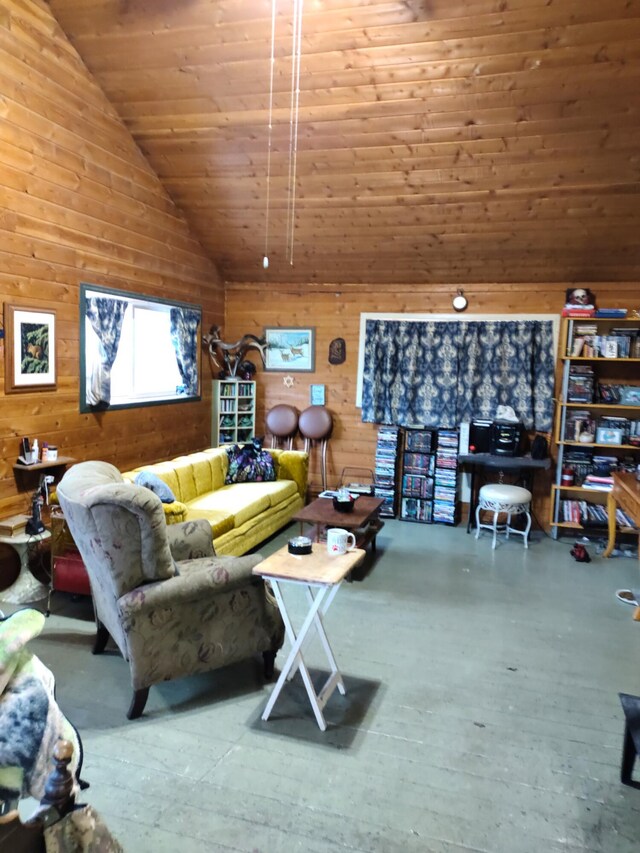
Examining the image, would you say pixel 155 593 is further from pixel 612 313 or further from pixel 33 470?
pixel 612 313

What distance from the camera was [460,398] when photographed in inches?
237

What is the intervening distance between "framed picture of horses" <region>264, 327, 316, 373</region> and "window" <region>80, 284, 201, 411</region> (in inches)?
35.6

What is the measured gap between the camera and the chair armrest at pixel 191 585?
253 centimetres

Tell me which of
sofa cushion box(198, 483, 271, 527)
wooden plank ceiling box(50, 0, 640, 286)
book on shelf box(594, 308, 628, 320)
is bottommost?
sofa cushion box(198, 483, 271, 527)

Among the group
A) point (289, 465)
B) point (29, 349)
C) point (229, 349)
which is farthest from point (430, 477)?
point (29, 349)

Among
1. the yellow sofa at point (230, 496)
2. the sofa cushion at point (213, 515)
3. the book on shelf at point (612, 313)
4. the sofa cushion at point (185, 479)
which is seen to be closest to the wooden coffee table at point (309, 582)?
the yellow sofa at point (230, 496)

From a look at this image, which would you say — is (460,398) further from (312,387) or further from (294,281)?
(294,281)

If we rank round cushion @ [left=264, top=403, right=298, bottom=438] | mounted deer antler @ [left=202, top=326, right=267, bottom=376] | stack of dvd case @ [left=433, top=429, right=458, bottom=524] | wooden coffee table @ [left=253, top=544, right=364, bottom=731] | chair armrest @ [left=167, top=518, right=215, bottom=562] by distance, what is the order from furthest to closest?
round cushion @ [left=264, top=403, right=298, bottom=438]
mounted deer antler @ [left=202, top=326, right=267, bottom=376]
stack of dvd case @ [left=433, top=429, right=458, bottom=524]
chair armrest @ [left=167, top=518, right=215, bottom=562]
wooden coffee table @ [left=253, top=544, right=364, bottom=731]

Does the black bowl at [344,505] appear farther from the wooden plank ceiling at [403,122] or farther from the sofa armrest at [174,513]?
the wooden plank ceiling at [403,122]

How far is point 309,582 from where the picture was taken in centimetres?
242

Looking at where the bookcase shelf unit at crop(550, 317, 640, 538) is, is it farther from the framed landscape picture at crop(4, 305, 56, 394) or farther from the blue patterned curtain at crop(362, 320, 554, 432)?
the framed landscape picture at crop(4, 305, 56, 394)

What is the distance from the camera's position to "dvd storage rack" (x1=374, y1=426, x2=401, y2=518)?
6172 millimetres

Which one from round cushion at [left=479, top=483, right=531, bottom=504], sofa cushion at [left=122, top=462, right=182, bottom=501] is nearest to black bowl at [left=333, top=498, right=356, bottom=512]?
sofa cushion at [left=122, top=462, right=182, bottom=501]

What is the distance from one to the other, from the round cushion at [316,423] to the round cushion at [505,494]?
1793mm
